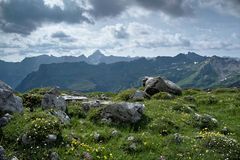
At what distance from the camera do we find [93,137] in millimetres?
20438

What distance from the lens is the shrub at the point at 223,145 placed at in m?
19.3

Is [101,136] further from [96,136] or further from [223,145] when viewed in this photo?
[223,145]

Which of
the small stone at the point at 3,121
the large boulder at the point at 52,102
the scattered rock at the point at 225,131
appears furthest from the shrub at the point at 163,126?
the small stone at the point at 3,121

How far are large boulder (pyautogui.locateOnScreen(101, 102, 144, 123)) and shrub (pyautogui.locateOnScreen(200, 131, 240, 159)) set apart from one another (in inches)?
231

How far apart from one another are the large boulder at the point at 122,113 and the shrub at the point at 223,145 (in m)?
5.87

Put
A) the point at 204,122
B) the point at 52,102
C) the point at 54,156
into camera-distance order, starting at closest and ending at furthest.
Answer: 1. the point at 54,156
2. the point at 52,102
3. the point at 204,122

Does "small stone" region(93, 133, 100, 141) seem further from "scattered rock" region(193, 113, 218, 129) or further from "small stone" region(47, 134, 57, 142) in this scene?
"scattered rock" region(193, 113, 218, 129)

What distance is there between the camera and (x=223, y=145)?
20000 mm

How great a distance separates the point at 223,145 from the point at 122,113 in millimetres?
7744

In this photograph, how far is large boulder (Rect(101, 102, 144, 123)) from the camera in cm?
2503

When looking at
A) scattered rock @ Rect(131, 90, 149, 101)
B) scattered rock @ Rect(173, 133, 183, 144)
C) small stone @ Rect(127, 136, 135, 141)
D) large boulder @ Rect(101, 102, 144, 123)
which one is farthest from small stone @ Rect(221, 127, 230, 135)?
scattered rock @ Rect(131, 90, 149, 101)

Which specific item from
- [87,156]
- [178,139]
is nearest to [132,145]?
[178,139]

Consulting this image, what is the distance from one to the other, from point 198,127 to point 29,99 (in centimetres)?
1373

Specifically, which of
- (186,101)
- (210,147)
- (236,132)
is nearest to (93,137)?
(210,147)
